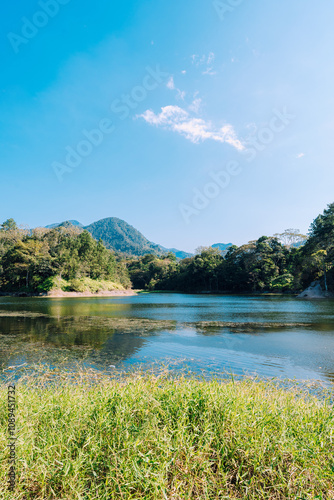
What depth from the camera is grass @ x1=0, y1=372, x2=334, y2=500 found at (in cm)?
250

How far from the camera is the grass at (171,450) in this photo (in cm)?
250

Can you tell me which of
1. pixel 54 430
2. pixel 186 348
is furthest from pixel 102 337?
pixel 54 430

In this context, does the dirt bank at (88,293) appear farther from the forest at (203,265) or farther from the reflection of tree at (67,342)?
the reflection of tree at (67,342)

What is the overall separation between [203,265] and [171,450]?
77.4 metres

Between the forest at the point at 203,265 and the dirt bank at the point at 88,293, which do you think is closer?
the forest at the point at 203,265

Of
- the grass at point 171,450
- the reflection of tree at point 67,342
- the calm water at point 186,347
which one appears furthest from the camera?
the reflection of tree at point 67,342

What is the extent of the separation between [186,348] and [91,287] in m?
58.0

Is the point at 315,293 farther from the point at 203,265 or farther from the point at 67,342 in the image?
the point at 67,342

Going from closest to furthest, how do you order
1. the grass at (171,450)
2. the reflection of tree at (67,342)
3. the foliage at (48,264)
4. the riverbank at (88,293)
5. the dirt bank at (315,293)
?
the grass at (171,450) → the reflection of tree at (67,342) → the dirt bank at (315,293) → the riverbank at (88,293) → the foliage at (48,264)

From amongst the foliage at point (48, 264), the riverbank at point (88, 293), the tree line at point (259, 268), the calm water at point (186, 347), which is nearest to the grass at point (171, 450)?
the calm water at point (186, 347)

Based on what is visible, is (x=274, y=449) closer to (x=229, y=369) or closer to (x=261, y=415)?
(x=261, y=415)

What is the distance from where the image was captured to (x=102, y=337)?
13469 mm

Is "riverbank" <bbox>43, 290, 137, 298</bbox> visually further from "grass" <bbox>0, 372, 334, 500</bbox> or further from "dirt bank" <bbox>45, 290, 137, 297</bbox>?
"grass" <bbox>0, 372, 334, 500</bbox>

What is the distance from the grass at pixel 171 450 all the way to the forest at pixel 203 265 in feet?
159
